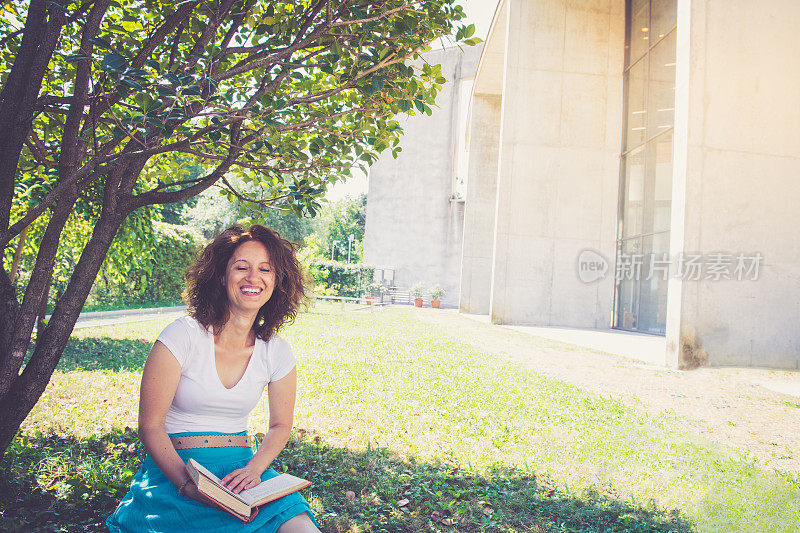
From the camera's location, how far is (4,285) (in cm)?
297

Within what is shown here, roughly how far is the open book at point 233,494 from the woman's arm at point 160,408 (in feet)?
0.33

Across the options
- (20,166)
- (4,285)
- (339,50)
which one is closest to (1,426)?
(4,285)

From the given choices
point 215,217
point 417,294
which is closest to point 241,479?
point 417,294

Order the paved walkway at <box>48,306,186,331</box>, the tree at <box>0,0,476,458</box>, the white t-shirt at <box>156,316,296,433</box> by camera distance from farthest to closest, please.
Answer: the paved walkway at <box>48,306,186,331</box>
the tree at <box>0,0,476,458</box>
the white t-shirt at <box>156,316,296,433</box>

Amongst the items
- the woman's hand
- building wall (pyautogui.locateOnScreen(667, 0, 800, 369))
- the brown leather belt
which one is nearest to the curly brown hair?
the brown leather belt

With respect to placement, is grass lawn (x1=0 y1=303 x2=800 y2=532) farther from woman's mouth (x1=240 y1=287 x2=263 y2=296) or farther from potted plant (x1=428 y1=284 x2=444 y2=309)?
potted plant (x1=428 y1=284 x2=444 y2=309)

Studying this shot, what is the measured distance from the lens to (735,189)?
859 centimetres

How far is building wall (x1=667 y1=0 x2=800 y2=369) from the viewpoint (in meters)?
8.48

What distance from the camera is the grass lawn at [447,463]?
3.08m

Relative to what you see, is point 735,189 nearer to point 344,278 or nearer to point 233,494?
point 233,494

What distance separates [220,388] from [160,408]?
24 centimetres

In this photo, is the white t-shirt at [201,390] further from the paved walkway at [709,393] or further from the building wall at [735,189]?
the building wall at [735,189]

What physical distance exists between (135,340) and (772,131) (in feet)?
37.3

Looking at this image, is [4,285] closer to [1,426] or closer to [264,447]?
[1,426]
